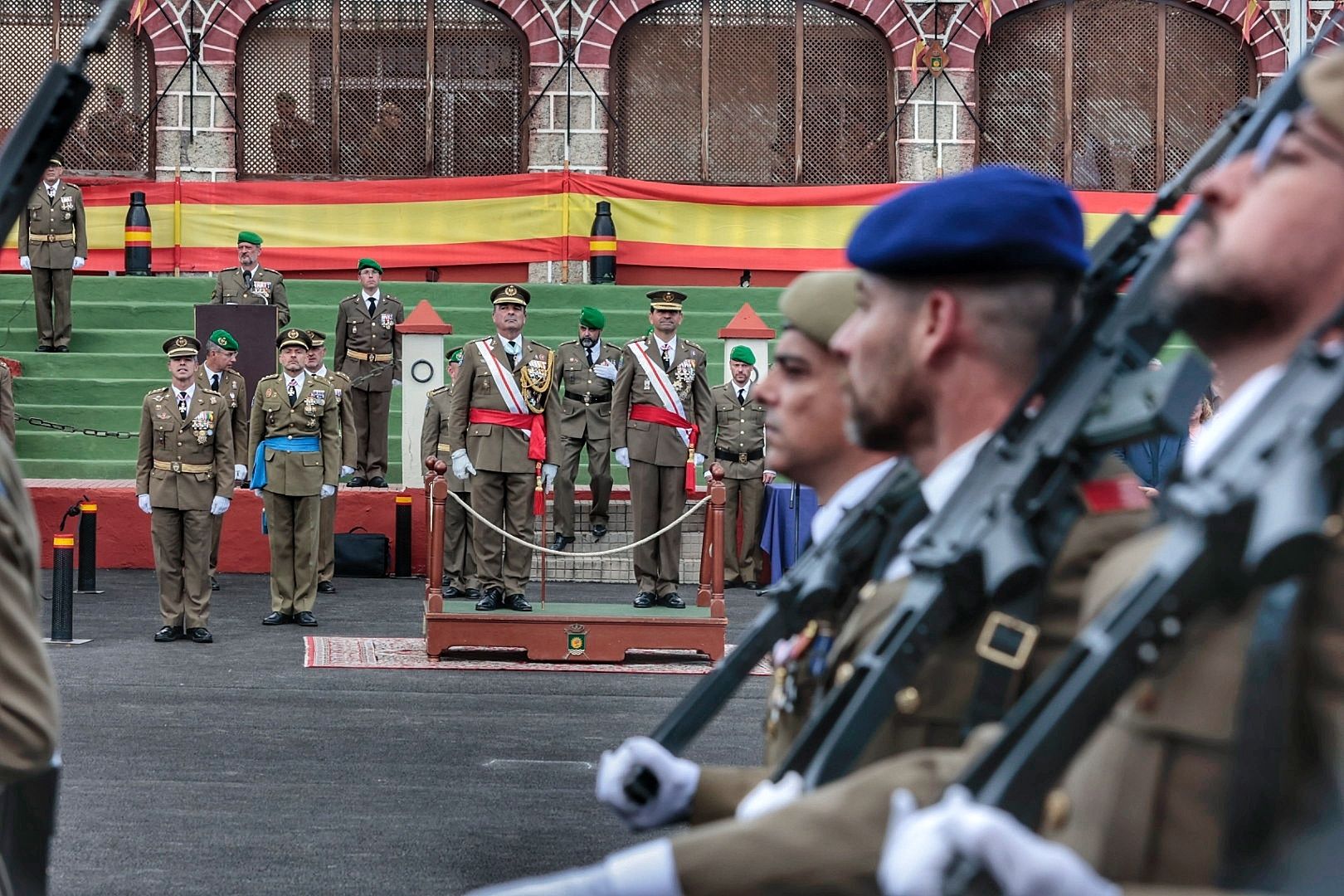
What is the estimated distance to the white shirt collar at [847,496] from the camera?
2811mm

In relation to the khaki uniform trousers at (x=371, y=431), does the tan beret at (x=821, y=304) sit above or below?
above

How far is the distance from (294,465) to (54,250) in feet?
22.8

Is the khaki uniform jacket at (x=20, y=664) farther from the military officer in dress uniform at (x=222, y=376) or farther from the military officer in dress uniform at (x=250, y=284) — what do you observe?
the military officer in dress uniform at (x=250, y=284)

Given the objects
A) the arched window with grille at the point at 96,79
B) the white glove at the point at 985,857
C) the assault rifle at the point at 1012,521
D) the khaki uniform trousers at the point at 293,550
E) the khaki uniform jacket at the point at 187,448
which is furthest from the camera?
the arched window with grille at the point at 96,79

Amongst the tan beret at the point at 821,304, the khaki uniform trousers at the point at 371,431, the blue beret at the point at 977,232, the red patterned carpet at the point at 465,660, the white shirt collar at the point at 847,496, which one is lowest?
the red patterned carpet at the point at 465,660

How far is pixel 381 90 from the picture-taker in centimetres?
2178

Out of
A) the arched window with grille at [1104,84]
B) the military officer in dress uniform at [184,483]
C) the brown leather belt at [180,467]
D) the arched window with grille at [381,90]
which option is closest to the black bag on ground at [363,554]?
the military officer in dress uniform at [184,483]

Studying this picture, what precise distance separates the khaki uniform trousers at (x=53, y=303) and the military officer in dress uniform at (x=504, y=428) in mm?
7464

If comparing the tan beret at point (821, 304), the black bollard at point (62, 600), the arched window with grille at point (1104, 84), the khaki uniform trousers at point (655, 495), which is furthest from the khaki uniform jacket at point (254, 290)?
the tan beret at point (821, 304)

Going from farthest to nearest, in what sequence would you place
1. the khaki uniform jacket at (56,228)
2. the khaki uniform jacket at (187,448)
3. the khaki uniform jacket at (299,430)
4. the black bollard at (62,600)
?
the khaki uniform jacket at (56,228) < the khaki uniform jacket at (299,430) < the khaki uniform jacket at (187,448) < the black bollard at (62,600)

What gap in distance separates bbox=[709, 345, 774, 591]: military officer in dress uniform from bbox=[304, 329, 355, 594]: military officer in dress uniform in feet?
9.12

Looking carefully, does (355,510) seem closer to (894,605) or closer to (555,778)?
(555,778)

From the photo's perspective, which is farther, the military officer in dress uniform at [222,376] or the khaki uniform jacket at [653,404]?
the military officer in dress uniform at [222,376]

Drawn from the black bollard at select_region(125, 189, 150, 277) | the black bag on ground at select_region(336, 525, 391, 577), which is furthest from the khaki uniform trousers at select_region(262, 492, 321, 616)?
the black bollard at select_region(125, 189, 150, 277)
